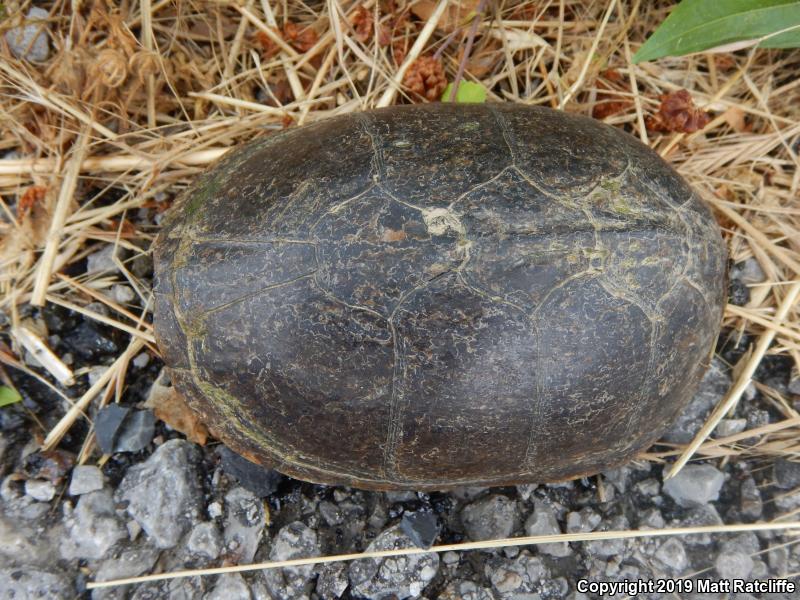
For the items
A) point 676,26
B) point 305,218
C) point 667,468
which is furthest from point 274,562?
point 676,26

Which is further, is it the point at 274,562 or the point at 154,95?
the point at 154,95

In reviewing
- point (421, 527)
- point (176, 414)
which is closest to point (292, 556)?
point (421, 527)

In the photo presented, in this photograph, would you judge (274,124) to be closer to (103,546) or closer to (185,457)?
(185,457)

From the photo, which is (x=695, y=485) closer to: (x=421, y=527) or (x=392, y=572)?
(x=421, y=527)

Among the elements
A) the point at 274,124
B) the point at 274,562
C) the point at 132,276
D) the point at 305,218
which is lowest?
the point at 274,562

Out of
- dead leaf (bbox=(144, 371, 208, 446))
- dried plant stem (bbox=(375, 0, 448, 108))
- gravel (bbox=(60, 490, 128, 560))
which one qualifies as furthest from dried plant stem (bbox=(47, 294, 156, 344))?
dried plant stem (bbox=(375, 0, 448, 108))

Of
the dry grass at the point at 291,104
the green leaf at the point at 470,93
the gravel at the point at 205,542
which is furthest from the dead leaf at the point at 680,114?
the gravel at the point at 205,542
